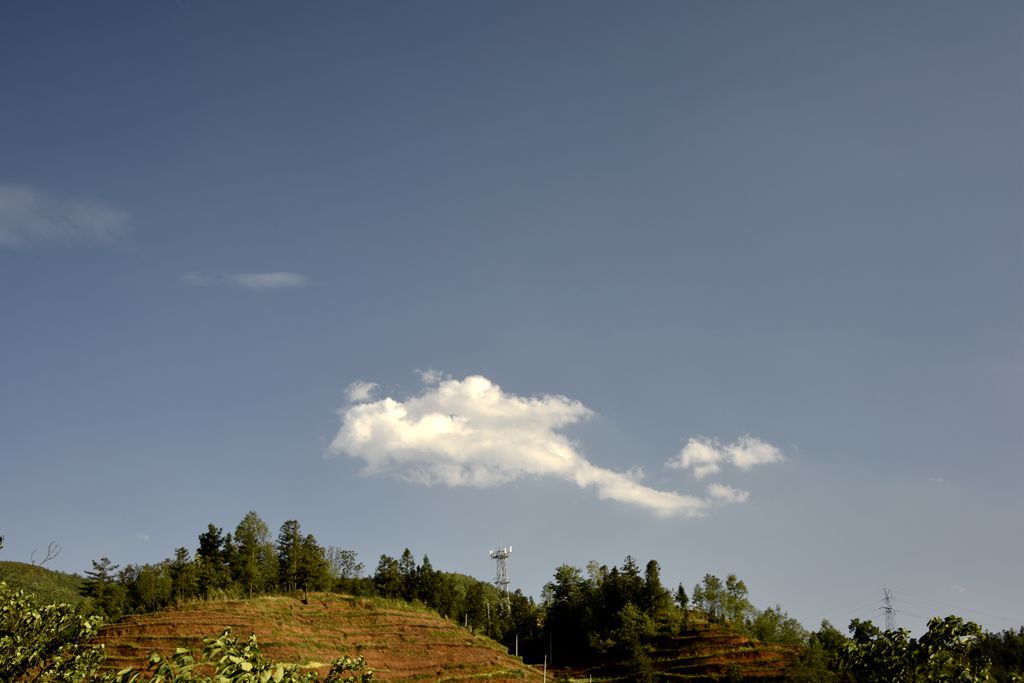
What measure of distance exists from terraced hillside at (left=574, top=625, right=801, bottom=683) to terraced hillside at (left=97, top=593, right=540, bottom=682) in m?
18.4

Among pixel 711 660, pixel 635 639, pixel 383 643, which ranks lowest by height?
pixel 711 660

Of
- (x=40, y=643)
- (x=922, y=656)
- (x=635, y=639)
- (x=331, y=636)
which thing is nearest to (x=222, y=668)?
(x=40, y=643)

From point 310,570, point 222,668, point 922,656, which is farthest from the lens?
point 310,570

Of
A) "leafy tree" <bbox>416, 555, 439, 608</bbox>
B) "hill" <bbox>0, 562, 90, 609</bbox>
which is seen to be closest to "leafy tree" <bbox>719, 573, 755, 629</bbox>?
"leafy tree" <bbox>416, 555, 439, 608</bbox>

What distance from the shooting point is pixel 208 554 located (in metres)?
117

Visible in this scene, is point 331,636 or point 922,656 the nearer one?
point 922,656

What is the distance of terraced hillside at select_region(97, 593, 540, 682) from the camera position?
7369 cm

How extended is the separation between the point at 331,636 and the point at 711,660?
5444 centimetres

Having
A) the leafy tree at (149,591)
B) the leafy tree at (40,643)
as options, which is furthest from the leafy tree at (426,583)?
the leafy tree at (40,643)

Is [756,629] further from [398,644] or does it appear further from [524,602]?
[398,644]

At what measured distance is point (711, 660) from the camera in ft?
336

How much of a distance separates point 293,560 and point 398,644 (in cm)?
3440

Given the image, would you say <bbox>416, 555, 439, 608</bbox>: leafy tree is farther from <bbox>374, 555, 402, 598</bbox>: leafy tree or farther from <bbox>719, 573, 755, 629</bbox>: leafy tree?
<bbox>719, 573, 755, 629</bbox>: leafy tree

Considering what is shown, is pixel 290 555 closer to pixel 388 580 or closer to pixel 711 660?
pixel 388 580
